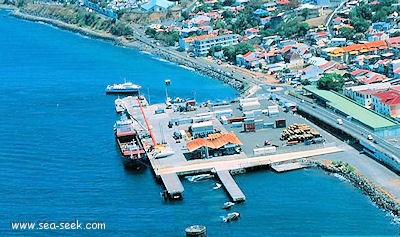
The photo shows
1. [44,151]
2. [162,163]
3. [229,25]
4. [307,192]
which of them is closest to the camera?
[307,192]

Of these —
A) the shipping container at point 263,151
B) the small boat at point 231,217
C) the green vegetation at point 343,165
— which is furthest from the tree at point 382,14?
the small boat at point 231,217

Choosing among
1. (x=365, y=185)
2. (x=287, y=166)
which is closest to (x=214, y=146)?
(x=287, y=166)

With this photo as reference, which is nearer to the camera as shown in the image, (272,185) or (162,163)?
(272,185)

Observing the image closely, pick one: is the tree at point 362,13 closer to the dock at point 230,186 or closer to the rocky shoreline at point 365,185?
the rocky shoreline at point 365,185

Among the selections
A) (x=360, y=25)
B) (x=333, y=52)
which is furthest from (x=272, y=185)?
(x=360, y=25)

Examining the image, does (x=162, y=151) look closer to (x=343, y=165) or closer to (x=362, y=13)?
(x=343, y=165)

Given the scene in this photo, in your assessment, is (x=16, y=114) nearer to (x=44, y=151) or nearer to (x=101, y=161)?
(x=44, y=151)

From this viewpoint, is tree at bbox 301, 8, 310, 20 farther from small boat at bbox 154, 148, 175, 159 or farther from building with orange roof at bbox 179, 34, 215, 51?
small boat at bbox 154, 148, 175, 159
